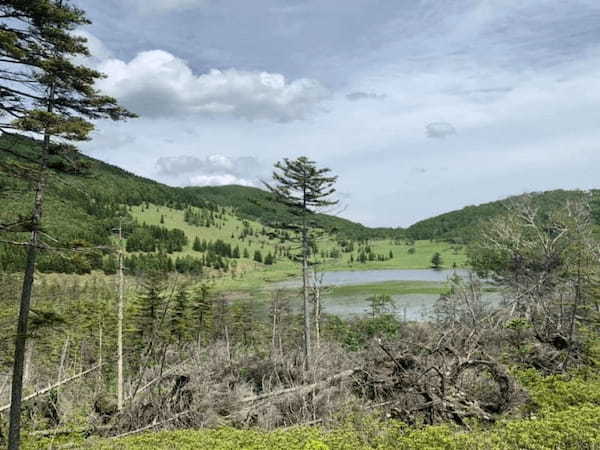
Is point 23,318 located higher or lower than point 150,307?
higher

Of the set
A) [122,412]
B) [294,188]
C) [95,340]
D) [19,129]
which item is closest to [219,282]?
[95,340]

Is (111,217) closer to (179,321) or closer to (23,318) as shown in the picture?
(179,321)

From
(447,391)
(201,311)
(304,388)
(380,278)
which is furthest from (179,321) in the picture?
(380,278)

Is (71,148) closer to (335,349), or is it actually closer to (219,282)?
(335,349)

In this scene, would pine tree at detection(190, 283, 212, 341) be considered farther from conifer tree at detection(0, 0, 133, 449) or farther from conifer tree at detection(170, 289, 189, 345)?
conifer tree at detection(0, 0, 133, 449)

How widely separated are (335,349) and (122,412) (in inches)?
521

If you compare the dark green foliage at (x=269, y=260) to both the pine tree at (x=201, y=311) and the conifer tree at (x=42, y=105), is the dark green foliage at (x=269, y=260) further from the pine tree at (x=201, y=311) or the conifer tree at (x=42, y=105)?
the conifer tree at (x=42, y=105)


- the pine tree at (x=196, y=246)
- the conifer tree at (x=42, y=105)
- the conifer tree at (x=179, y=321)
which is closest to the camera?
the conifer tree at (x=42, y=105)

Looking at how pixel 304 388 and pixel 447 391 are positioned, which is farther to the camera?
pixel 304 388

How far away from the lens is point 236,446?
821 centimetres

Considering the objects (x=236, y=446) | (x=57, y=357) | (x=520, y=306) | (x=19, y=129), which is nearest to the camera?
(x=236, y=446)

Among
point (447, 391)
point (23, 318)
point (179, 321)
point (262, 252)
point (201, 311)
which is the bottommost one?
point (179, 321)

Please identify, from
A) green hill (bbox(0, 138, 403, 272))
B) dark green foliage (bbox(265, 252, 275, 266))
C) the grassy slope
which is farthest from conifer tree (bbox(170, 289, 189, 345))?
dark green foliage (bbox(265, 252, 275, 266))

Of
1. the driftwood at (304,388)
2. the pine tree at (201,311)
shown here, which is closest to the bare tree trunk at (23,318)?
the driftwood at (304,388)
